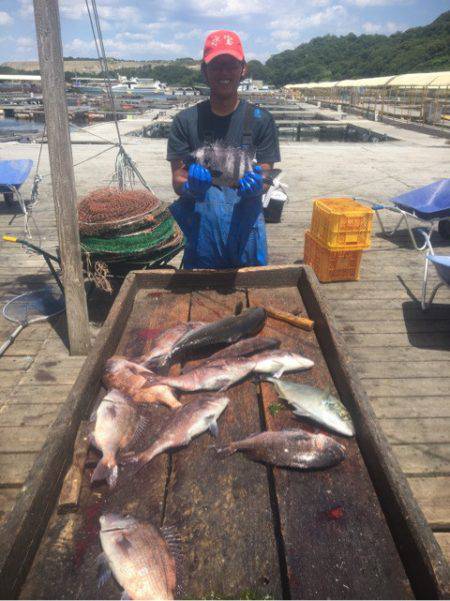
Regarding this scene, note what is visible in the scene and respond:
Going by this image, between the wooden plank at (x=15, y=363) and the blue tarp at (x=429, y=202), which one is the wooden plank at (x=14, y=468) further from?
the blue tarp at (x=429, y=202)

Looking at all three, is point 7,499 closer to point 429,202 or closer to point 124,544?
point 124,544

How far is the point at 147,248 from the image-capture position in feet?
15.8

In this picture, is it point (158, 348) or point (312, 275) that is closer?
point (158, 348)

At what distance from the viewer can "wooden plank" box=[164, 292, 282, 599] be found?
5.09 feet

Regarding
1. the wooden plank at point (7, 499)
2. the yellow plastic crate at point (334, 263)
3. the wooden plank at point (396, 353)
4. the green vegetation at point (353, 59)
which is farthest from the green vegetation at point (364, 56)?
the wooden plank at point (7, 499)

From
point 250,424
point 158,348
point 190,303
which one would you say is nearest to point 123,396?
point 158,348

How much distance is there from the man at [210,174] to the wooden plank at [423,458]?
226 cm

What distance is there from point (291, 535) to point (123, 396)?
3.74 ft

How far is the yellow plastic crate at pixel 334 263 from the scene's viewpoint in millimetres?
6191

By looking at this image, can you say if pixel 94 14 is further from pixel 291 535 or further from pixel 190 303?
pixel 291 535

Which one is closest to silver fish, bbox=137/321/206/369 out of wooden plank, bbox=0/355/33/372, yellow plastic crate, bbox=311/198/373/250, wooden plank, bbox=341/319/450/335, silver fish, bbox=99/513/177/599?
silver fish, bbox=99/513/177/599

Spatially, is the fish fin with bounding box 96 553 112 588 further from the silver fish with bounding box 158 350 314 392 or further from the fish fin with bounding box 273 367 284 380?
the fish fin with bounding box 273 367 284 380

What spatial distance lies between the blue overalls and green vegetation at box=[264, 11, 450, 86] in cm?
8011

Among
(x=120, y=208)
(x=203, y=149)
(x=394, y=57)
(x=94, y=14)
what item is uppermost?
(x=394, y=57)
